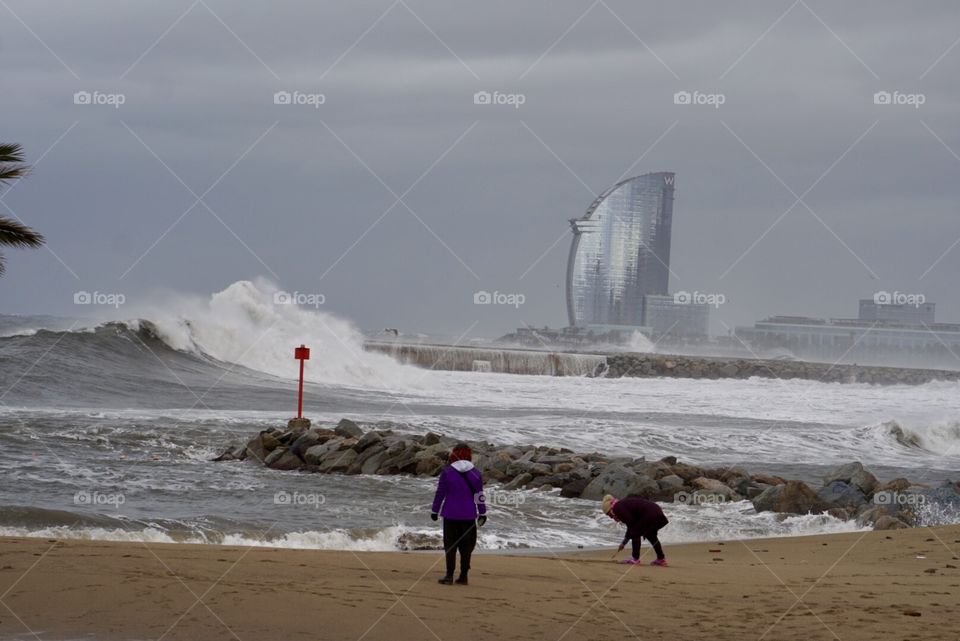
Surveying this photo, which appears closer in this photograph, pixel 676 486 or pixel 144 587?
pixel 144 587

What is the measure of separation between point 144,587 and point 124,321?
3485 centimetres

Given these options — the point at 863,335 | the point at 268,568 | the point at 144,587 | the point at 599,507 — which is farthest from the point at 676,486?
the point at 863,335

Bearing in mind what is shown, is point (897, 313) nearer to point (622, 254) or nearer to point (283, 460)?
point (622, 254)

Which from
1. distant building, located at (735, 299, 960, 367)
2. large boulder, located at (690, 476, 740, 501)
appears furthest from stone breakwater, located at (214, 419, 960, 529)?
distant building, located at (735, 299, 960, 367)

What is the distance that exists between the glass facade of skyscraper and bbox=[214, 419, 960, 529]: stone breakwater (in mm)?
84088

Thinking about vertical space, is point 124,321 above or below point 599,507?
above

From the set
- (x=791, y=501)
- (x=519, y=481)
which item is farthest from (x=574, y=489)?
(x=791, y=501)

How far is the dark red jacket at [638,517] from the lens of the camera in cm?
1130

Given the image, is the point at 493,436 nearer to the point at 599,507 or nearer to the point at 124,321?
the point at 599,507

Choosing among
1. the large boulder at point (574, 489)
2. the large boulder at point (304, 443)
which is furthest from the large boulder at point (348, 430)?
the large boulder at point (574, 489)

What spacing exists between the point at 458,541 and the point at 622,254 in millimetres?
100853

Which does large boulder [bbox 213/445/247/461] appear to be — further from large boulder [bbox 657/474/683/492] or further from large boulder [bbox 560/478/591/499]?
large boulder [bbox 657/474/683/492]

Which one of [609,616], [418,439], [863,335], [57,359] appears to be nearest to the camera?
[609,616]

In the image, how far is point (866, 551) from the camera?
12414 mm
